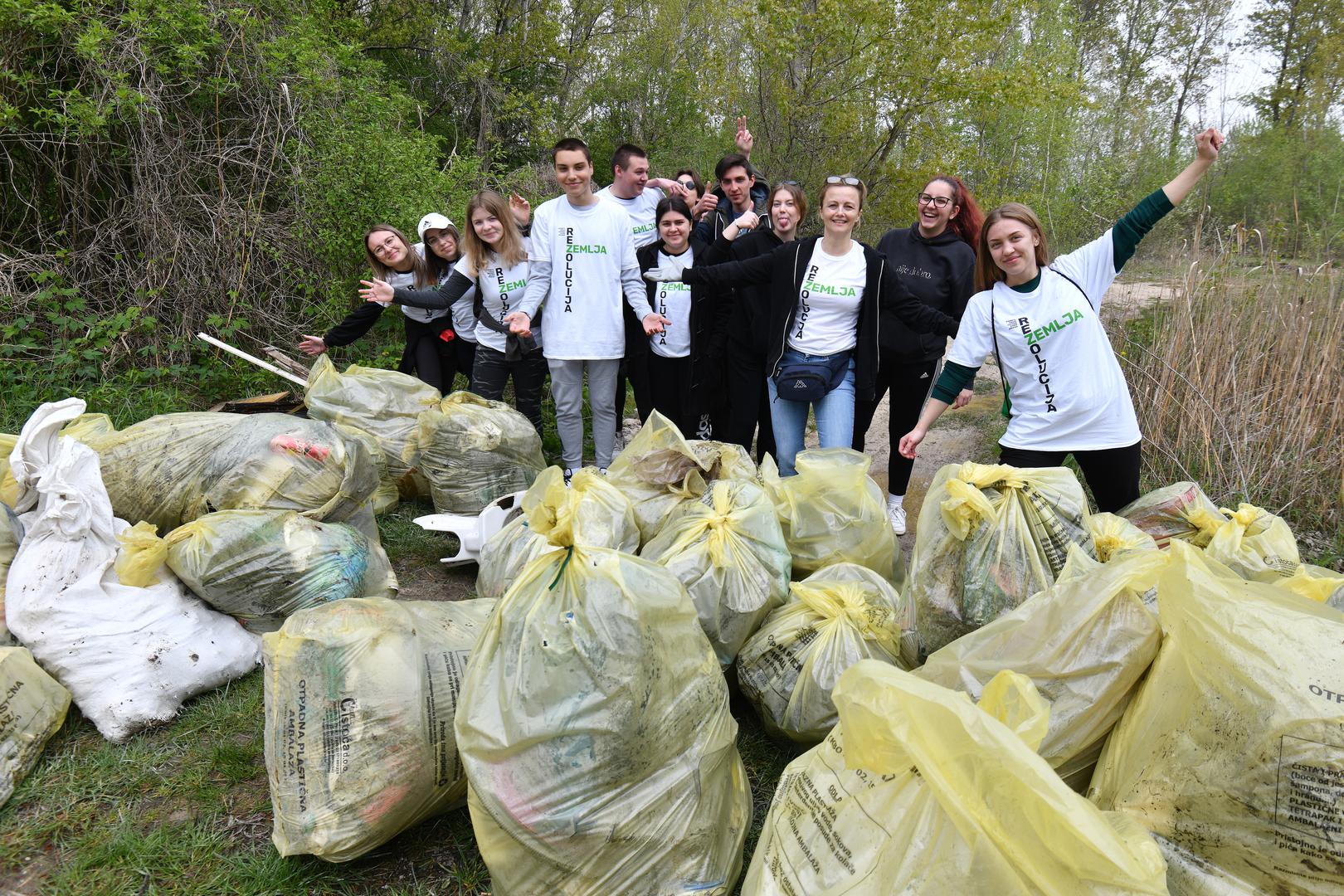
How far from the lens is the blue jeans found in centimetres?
333

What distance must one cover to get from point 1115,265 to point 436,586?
2850mm

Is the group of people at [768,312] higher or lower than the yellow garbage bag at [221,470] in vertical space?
higher

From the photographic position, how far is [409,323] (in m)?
4.53

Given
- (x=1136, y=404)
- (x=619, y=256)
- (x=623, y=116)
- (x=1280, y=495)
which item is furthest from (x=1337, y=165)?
(x=623, y=116)

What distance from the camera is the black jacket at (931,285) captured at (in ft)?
11.6

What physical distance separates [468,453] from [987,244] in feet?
7.92

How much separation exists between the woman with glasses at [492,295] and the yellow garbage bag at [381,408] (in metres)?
0.41

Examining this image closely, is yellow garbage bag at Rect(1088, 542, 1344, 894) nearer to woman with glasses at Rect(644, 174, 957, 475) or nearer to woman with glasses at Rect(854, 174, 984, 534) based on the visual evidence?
woman with glasses at Rect(644, 174, 957, 475)

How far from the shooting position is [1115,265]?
2619mm

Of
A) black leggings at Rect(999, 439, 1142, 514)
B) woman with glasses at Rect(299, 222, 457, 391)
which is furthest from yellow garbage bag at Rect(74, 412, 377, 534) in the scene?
black leggings at Rect(999, 439, 1142, 514)

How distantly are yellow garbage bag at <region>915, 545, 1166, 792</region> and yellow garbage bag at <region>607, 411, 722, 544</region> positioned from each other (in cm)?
141

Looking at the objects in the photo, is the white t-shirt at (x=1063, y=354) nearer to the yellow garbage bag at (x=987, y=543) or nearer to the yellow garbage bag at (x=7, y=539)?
the yellow garbage bag at (x=987, y=543)

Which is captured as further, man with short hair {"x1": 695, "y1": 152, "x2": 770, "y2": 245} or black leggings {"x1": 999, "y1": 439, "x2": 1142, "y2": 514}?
man with short hair {"x1": 695, "y1": 152, "x2": 770, "y2": 245}

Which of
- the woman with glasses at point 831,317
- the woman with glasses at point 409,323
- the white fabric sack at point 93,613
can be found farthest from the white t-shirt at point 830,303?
the white fabric sack at point 93,613
